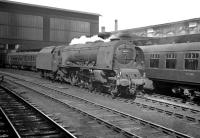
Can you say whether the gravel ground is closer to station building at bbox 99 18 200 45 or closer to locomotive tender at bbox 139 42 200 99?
locomotive tender at bbox 139 42 200 99

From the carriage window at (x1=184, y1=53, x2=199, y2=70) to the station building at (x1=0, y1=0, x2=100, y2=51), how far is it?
35381 millimetres

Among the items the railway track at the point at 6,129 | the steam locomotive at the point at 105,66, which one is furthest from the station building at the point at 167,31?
the railway track at the point at 6,129

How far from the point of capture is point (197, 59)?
12969 millimetres

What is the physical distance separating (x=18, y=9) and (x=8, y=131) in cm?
4022

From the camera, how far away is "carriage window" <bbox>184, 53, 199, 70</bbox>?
13061mm

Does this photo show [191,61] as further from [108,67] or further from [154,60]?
[108,67]

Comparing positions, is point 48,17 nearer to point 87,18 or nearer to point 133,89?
point 87,18

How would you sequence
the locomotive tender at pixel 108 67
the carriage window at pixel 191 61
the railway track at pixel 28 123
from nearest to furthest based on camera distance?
the railway track at pixel 28 123 < the carriage window at pixel 191 61 < the locomotive tender at pixel 108 67

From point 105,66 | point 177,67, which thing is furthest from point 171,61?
point 105,66

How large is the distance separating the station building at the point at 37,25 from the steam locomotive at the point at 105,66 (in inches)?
1091

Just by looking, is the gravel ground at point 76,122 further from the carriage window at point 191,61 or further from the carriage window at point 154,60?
the carriage window at point 154,60

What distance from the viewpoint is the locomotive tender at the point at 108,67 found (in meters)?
13.9

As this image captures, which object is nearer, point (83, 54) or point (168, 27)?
point (83, 54)

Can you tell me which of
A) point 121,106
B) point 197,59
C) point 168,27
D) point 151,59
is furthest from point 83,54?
point 168,27
